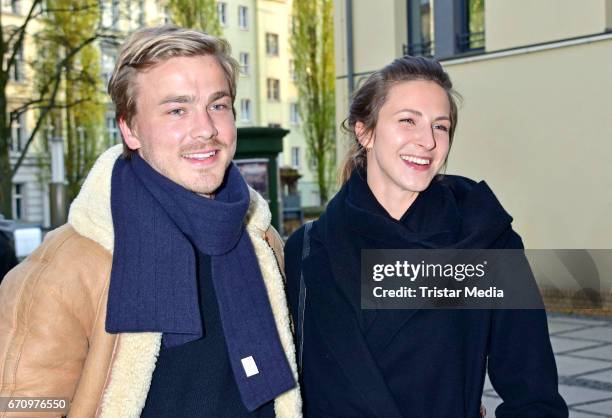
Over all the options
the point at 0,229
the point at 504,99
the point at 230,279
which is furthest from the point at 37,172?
the point at 230,279

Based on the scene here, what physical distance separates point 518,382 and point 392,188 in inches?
29.5

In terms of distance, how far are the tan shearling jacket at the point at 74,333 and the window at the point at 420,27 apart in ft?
39.8

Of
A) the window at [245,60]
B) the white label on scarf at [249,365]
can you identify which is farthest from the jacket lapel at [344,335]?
the window at [245,60]

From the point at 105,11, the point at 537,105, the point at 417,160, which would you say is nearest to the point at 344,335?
the point at 417,160

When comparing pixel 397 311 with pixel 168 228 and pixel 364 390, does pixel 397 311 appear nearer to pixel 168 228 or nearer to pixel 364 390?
pixel 364 390

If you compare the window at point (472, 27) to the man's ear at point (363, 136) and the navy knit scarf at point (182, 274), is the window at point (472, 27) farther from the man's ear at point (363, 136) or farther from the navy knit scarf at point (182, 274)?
the navy knit scarf at point (182, 274)

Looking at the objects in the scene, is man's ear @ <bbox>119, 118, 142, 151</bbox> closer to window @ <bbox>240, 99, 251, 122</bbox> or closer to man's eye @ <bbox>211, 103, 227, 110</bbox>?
man's eye @ <bbox>211, 103, 227, 110</bbox>

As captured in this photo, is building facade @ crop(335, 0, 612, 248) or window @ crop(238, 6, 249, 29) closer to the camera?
building facade @ crop(335, 0, 612, 248)

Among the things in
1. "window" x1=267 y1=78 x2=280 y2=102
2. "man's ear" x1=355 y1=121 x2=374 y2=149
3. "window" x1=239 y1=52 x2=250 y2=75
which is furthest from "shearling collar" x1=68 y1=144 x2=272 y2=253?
"window" x1=267 y1=78 x2=280 y2=102

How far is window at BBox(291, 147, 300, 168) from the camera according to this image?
58344 millimetres

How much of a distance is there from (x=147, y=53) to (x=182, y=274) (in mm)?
617

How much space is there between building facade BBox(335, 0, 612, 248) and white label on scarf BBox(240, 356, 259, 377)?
27.5ft

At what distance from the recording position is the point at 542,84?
1191 centimetres

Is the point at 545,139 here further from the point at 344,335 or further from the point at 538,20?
the point at 344,335
